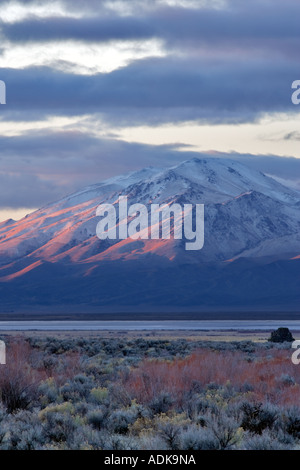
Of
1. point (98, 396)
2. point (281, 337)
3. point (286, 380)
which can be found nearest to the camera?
point (98, 396)

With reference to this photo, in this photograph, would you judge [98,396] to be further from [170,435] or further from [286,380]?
[170,435]

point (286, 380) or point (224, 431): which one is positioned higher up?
point (286, 380)

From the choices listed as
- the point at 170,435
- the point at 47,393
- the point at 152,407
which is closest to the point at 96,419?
the point at 152,407

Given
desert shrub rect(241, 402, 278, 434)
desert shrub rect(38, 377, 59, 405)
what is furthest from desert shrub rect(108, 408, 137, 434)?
desert shrub rect(38, 377, 59, 405)

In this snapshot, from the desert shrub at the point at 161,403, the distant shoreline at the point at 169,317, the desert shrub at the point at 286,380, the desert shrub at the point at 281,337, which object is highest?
the distant shoreline at the point at 169,317

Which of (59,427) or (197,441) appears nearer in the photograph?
(197,441)

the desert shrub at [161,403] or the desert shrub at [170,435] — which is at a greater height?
the desert shrub at [161,403]

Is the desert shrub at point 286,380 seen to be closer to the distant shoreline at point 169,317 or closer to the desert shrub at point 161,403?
the desert shrub at point 161,403

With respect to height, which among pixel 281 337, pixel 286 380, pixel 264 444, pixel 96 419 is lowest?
pixel 264 444

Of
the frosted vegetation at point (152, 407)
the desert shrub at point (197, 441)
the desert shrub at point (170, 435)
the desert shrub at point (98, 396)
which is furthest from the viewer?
the desert shrub at point (98, 396)

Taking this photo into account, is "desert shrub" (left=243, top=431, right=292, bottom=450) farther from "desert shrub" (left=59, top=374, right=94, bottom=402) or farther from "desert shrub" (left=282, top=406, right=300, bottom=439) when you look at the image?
"desert shrub" (left=59, top=374, right=94, bottom=402)

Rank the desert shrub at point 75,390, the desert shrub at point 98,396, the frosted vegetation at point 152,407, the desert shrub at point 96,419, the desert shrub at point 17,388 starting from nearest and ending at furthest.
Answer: the frosted vegetation at point 152,407 → the desert shrub at point 96,419 → the desert shrub at point 17,388 → the desert shrub at point 98,396 → the desert shrub at point 75,390

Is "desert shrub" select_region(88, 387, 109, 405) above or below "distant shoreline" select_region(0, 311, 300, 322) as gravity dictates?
below

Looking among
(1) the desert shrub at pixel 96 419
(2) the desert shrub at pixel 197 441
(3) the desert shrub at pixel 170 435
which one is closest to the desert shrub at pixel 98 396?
(1) the desert shrub at pixel 96 419
